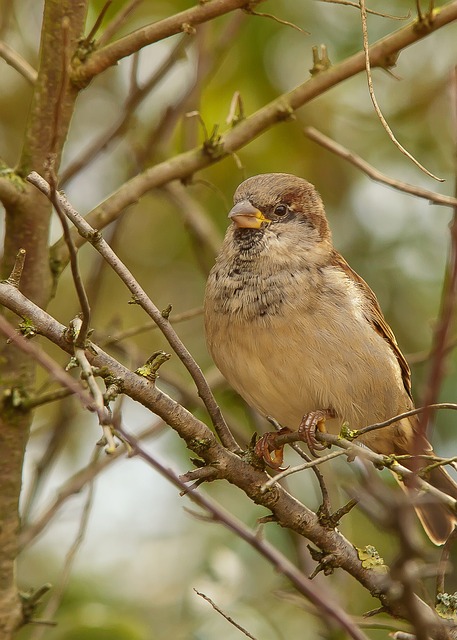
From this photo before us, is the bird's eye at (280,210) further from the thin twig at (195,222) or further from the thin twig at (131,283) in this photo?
the thin twig at (131,283)

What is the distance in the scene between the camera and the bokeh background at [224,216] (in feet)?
16.5

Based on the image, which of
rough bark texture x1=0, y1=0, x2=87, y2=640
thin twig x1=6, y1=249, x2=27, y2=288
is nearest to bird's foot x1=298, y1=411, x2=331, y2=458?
rough bark texture x1=0, y1=0, x2=87, y2=640

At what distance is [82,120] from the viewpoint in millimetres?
6559

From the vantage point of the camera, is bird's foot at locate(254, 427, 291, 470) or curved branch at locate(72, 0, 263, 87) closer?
bird's foot at locate(254, 427, 291, 470)

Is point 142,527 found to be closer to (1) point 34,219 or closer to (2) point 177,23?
(1) point 34,219

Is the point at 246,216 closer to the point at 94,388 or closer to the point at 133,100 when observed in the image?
the point at 133,100

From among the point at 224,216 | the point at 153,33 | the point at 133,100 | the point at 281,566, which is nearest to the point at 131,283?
the point at 281,566

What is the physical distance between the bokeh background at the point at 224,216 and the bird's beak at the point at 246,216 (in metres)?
0.83

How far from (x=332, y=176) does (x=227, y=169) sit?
0.77m

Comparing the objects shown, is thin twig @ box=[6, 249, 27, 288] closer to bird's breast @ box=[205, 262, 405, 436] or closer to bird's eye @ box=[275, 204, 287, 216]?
bird's breast @ box=[205, 262, 405, 436]

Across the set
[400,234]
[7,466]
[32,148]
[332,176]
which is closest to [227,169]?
[332,176]

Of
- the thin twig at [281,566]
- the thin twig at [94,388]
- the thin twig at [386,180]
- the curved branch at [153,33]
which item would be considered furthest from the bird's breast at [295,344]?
the thin twig at [281,566]

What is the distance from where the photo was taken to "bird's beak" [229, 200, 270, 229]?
12.9 feet

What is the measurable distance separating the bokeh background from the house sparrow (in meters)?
0.75
